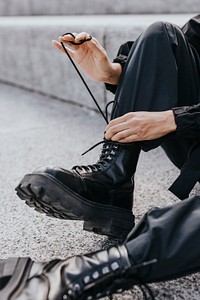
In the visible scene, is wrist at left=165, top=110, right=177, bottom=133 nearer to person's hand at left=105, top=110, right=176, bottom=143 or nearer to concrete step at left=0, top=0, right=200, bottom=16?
person's hand at left=105, top=110, right=176, bottom=143

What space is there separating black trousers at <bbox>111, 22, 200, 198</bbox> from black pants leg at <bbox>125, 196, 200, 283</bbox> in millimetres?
240

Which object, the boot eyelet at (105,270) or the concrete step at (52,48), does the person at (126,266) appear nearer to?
the boot eyelet at (105,270)

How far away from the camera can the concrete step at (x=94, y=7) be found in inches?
78.0

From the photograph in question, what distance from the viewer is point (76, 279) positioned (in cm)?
61

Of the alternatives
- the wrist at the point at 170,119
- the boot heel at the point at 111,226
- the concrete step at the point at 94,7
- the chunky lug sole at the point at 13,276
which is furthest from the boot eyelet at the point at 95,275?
the concrete step at the point at 94,7

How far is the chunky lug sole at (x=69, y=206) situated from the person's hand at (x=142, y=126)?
5.4 inches

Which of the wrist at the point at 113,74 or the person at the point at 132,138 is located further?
the wrist at the point at 113,74

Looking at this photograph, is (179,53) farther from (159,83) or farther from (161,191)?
(161,191)

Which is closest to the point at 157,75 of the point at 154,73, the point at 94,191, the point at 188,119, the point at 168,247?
the point at 154,73

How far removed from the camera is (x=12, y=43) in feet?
8.73

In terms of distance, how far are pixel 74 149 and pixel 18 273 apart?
2.97ft

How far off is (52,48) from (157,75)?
147cm

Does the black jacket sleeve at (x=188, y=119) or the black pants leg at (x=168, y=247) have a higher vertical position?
the black jacket sleeve at (x=188, y=119)

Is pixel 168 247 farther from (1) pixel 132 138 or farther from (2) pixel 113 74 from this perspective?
(2) pixel 113 74
